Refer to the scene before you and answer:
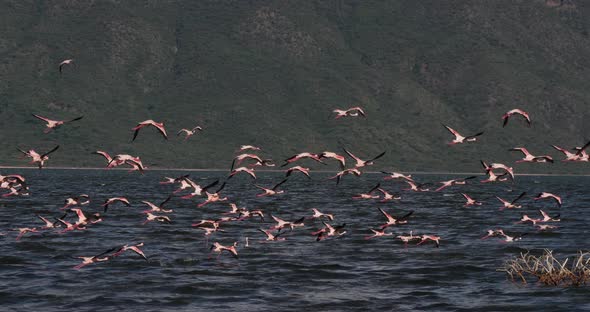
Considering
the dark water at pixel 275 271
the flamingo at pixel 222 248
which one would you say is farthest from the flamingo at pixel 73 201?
the flamingo at pixel 222 248

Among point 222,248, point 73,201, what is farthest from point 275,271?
point 73,201

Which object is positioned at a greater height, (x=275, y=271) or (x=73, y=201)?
(x=73, y=201)

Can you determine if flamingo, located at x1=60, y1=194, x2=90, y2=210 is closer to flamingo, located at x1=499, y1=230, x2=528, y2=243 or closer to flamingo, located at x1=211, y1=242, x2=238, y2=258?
flamingo, located at x1=211, y1=242, x2=238, y2=258

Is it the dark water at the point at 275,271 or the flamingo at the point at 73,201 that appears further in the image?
the flamingo at the point at 73,201

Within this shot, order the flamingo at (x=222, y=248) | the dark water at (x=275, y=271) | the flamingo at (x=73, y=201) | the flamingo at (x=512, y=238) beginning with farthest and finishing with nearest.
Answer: the flamingo at (x=512, y=238)
the flamingo at (x=73, y=201)
the flamingo at (x=222, y=248)
the dark water at (x=275, y=271)

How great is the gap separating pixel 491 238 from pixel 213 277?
953 inches

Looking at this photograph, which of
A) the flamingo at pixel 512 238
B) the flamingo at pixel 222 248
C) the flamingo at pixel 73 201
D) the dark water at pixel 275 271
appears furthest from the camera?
the flamingo at pixel 512 238

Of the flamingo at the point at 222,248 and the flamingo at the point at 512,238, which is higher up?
the flamingo at the point at 512,238

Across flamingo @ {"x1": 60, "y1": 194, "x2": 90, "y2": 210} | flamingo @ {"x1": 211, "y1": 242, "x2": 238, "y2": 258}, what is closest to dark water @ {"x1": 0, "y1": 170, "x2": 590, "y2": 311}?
flamingo @ {"x1": 211, "y1": 242, "x2": 238, "y2": 258}

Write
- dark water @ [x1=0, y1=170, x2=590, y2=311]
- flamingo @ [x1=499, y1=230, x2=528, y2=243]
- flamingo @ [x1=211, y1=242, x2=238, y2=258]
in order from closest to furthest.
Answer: dark water @ [x1=0, y1=170, x2=590, y2=311] < flamingo @ [x1=211, y1=242, x2=238, y2=258] < flamingo @ [x1=499, y1=230, x2=528, y2=243]

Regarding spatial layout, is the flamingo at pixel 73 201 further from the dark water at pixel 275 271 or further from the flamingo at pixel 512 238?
the flamingo at pixel 512 238

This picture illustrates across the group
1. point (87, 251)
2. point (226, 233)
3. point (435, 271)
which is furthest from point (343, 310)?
point (226, 233)

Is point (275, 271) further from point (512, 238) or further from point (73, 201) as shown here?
point (512, 238)

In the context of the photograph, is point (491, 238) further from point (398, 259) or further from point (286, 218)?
point (286, 218)
